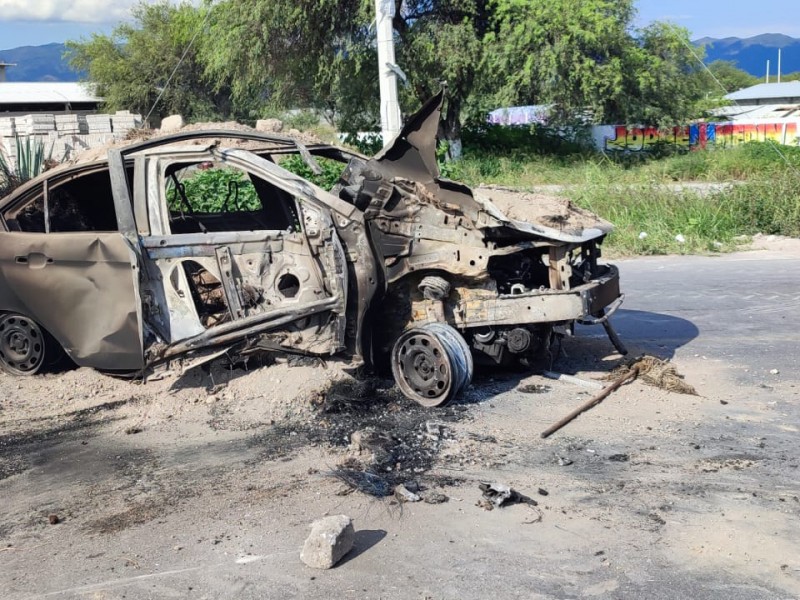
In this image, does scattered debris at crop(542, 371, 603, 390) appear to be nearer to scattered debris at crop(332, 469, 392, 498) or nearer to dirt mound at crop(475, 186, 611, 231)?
dirt mound at crop(475, 186, 611, 231)

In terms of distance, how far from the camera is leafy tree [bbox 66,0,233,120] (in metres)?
50.7

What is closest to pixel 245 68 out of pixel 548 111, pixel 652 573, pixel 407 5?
pixel 407 5

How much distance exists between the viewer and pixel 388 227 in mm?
6188

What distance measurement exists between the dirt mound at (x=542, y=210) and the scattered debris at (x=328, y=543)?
2884mm

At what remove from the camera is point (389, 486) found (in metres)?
4.80

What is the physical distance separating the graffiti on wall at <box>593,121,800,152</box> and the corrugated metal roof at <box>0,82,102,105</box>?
35009mm

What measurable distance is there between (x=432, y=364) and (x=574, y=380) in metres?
1.22

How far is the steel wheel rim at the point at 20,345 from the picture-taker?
7.07m

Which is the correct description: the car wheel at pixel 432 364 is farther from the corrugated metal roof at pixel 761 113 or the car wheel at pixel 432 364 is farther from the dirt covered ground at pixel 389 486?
the corrugated metal roof at pixel 761 113

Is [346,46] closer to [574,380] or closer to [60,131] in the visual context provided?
[60,131]

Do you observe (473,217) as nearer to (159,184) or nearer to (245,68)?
(159,184)

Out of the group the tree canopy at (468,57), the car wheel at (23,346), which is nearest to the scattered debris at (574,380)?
the car wheel at (23,346)

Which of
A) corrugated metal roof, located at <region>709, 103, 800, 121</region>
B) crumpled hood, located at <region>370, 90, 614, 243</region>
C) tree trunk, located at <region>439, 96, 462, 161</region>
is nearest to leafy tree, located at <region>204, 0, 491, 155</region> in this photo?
tree trunk, located at <region>439, 96, 462, 161</region>

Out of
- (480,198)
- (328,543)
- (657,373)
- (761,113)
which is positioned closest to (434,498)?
(328,543)
